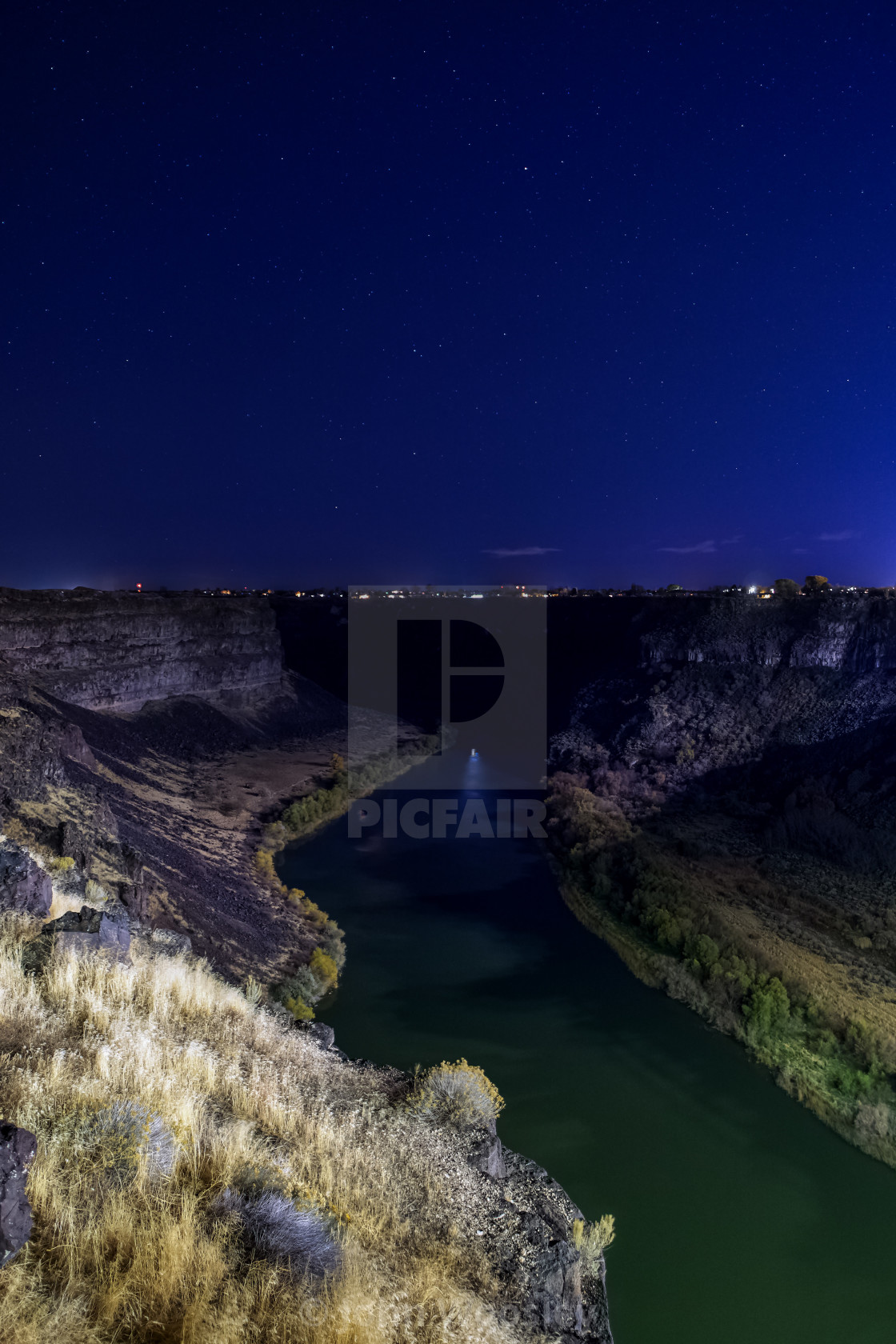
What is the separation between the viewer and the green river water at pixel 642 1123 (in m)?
9.70

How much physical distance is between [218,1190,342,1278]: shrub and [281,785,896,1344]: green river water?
7.11 metres

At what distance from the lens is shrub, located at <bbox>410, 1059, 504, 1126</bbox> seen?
24.7 ft

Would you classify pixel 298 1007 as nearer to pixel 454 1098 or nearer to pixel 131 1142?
pixel 454 1098

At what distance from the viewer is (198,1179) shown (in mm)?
4727

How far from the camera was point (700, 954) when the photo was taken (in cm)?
1781

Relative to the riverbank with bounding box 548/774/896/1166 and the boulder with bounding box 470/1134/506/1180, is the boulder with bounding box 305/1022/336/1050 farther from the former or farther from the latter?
the riverbank with bounding box 548/774/896/1166

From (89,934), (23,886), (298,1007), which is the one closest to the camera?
(89,934)

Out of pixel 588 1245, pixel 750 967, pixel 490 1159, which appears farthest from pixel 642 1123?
pixel 490 1159

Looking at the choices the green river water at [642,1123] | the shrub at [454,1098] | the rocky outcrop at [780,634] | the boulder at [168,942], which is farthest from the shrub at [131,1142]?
the rocky outcrop at [780,634]

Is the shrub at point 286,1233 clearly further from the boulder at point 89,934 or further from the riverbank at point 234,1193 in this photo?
the boulder at point 89,934

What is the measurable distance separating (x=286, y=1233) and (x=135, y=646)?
34336 millimetres

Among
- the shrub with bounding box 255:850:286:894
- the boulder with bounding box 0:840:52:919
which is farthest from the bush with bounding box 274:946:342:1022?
the boulder with bounding box 0:840:52:919

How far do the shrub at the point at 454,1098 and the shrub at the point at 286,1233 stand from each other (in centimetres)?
301

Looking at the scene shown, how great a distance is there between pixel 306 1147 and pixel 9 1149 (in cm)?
298
